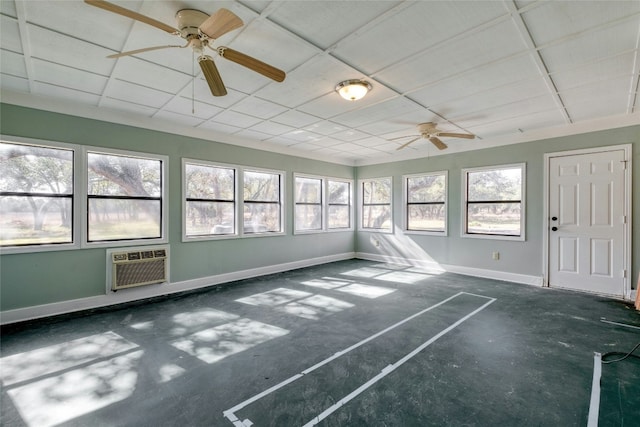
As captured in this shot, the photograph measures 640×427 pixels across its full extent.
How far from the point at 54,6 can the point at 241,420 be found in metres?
3.18

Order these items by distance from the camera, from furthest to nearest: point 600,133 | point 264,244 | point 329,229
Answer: point 329,229
point 264,244
point 600,133

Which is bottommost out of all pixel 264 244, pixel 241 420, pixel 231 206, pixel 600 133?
pixel 241 420

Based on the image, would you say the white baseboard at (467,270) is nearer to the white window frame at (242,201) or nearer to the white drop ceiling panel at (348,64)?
the white drop ceiling panel at (348,64)

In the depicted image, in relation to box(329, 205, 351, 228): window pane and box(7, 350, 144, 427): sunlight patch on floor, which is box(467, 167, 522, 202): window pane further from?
box(7, 350, 144, 427): sunlight patch on floor

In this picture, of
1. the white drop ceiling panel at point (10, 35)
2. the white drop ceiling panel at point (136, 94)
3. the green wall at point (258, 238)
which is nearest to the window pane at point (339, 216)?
the green wall at point (258, 238)

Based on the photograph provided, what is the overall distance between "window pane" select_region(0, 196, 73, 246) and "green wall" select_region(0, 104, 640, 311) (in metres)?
0.20

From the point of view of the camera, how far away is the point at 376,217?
25.5 ft

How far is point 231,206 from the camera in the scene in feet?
18.3

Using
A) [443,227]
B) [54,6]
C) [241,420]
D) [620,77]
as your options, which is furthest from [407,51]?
[443,227]

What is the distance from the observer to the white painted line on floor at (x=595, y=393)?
6.19ft

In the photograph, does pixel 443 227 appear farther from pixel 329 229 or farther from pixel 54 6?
pixel 54 6

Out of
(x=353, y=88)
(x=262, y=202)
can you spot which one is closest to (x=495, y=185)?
(x=353, y=88)

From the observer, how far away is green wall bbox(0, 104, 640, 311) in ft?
12.0

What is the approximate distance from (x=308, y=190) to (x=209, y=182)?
250 centimetres
